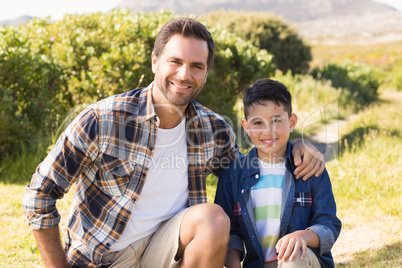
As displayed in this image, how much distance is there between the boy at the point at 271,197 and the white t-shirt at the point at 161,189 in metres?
0.31

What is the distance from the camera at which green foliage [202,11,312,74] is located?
12664 mm

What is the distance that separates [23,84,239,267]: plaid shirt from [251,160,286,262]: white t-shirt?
70 centimetres

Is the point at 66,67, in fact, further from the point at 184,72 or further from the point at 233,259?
the point at 233,259

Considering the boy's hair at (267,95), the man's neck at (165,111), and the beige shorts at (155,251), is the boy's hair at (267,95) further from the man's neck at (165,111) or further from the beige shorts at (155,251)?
the beige shorts at (155,251)

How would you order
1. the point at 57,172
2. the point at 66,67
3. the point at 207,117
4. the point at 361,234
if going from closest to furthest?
the point at 57,172, the point at 207,117, the point at 361,234, the point at 66,67

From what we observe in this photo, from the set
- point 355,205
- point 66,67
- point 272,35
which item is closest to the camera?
point 355,205

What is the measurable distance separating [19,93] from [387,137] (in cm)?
545

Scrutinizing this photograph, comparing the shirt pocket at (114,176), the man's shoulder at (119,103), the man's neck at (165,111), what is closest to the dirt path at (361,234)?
the man's neck at (165,111)

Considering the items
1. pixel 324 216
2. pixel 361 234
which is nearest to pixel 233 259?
pixel 324 216

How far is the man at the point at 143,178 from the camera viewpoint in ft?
7.06

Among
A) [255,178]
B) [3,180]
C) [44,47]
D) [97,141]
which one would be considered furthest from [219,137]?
[44,47]

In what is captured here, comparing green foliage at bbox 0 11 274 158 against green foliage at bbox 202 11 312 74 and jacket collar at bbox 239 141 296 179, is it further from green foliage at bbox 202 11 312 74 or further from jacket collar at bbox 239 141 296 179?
green foliage at bbox 202 11 312 74

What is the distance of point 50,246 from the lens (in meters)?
2.13

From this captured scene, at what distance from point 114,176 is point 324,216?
3.99 feet
